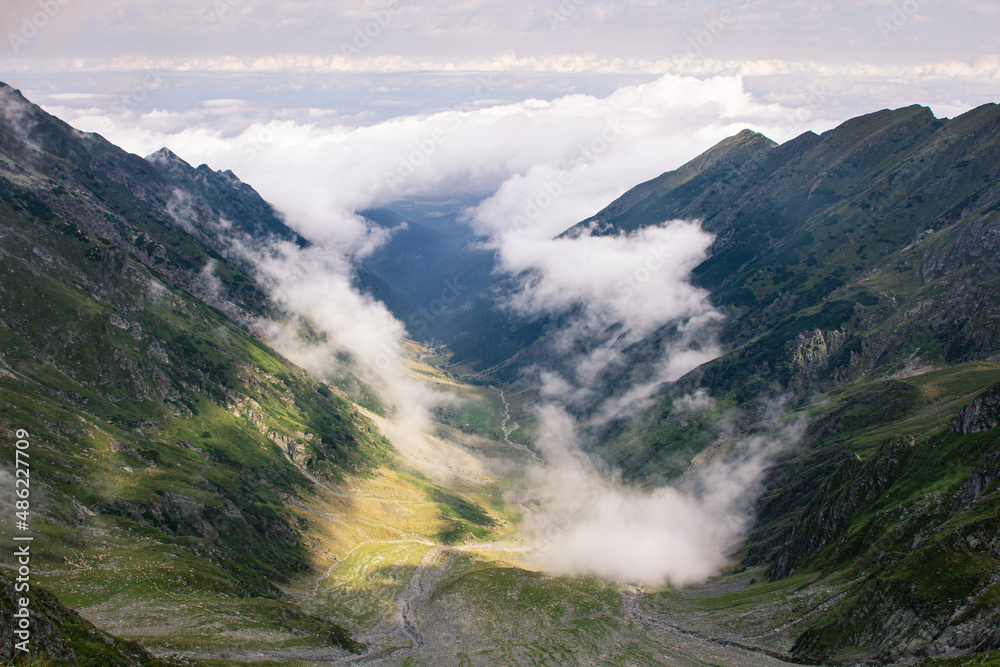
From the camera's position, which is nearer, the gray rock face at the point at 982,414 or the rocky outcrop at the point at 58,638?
the rocky outcrop at the point at 58,638

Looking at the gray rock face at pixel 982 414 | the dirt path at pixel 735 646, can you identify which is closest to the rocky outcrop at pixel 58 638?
the dirt path at pixel 735 646

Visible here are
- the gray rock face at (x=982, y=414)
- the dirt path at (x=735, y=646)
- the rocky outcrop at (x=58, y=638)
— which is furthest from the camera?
the gray rock face at (x=982, y=414)

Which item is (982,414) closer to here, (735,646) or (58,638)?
(735,646)

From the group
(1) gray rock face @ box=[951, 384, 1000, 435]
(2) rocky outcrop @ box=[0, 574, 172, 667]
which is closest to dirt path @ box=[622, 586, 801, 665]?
(1) gray rock face @ box=[951, 384, 1000, 435]

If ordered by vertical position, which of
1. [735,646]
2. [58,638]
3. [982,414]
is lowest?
[735,646]

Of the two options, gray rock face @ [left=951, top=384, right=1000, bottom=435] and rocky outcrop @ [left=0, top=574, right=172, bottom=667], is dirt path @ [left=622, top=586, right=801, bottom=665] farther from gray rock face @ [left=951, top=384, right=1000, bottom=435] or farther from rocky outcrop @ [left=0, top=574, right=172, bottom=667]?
rocky outcrop @ [left=0, top=574, right=172, bottom=667]

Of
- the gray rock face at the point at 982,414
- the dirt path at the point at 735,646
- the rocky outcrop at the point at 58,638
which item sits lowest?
the dirt path at the point at 735,646

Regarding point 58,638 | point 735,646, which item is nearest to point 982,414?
point 735,646

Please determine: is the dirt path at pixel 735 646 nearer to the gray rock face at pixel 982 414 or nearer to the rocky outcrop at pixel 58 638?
the gray rock face at pixel 982 414

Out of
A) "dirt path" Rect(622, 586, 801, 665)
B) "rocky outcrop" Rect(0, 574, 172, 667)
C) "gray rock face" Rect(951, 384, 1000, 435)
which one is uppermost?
"rocky outcrop" Rect(0, 574, 172, 667)

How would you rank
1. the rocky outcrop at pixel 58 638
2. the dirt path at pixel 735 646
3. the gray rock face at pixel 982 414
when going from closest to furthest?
the rocky outcrop at pixel 58 638
the dirt path at pixel 735 646
the gray rock face at pixel 982 414
